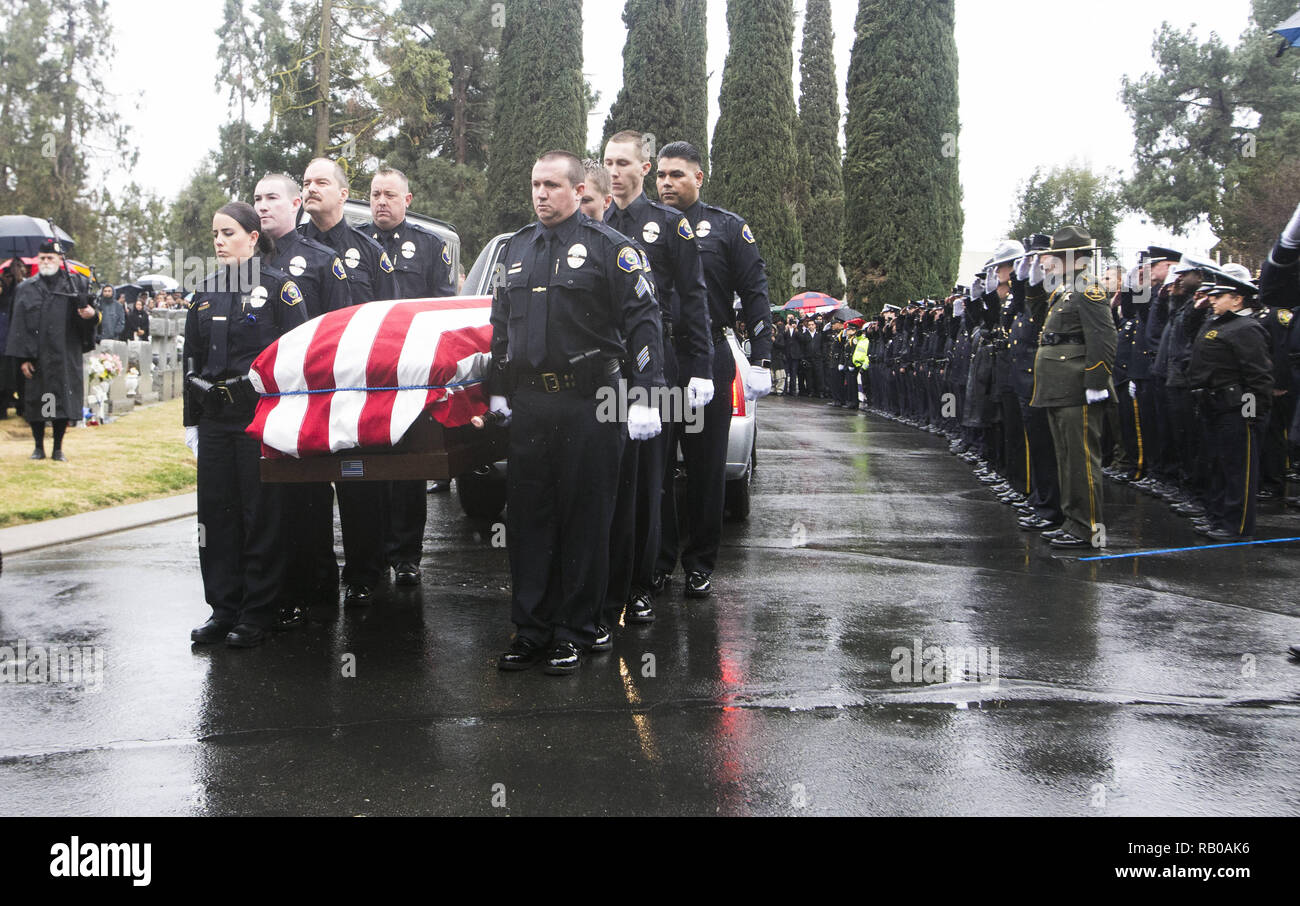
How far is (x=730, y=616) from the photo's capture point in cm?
602

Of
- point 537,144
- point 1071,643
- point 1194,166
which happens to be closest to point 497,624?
point 1071,643

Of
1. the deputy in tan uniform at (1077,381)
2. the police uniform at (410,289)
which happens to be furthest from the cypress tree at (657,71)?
the police uniform at (410,289)

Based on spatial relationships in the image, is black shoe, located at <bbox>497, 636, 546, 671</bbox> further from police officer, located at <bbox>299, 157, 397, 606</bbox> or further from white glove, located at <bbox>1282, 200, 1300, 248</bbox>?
white glove, located at <bbox>1282, 200, 1300, 248</bbox>

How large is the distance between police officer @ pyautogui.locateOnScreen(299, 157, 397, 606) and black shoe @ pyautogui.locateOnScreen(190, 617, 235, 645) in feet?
2.80

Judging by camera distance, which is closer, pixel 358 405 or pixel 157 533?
pixel 358 405

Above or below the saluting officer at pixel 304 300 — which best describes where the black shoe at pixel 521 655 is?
below

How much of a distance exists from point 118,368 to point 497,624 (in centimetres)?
1113

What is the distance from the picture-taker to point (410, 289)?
292 inches

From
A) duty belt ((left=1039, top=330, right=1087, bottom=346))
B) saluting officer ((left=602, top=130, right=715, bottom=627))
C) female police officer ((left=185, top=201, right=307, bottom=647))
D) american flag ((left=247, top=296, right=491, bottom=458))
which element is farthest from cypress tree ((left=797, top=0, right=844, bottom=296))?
american flag ((left=247, top=296, right=491, bottom=458))

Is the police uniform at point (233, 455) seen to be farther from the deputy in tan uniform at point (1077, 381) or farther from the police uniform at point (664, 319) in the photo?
the deputy in tan uniform at point (1077, 381)

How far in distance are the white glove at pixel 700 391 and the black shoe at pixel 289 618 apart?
6.90 feet

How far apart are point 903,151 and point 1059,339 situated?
23547 millimetres

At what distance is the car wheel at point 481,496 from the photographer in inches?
349

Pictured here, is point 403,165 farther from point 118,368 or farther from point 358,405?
point 358,405
